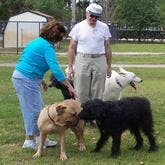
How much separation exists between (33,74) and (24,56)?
0.94ft

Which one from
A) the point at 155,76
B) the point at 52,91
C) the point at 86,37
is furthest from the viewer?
the point at 155,76

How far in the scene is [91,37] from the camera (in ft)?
29.4

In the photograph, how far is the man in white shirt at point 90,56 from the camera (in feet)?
29.5

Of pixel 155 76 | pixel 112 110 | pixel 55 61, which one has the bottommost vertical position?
pixel 155 76

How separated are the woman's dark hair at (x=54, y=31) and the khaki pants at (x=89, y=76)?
65.0 inches

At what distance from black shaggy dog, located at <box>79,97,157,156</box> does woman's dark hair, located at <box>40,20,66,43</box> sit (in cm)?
98

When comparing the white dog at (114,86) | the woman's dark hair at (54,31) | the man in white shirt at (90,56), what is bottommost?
the white dog at (114,86)

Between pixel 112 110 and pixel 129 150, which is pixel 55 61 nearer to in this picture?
pixel 112 110

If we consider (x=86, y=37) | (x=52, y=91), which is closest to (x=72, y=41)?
(x=86, y=37)

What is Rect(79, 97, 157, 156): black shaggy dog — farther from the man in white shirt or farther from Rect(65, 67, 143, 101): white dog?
Rect(65, 67, 143, 101): white dog

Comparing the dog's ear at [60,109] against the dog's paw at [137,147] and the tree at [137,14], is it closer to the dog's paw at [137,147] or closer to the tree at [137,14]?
the dog's paw at [137,147]

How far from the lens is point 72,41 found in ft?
30.1

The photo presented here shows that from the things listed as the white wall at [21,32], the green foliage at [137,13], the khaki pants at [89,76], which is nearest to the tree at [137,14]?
the green foliage at [137,13]

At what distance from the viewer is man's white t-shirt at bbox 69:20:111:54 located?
8.97 m
